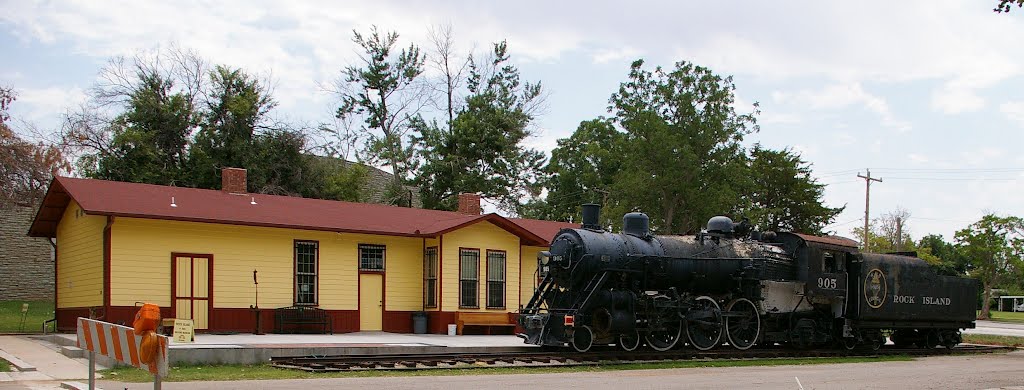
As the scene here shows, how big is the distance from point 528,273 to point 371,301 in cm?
502

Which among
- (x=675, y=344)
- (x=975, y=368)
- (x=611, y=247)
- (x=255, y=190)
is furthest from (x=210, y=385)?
(x=255, y=190)

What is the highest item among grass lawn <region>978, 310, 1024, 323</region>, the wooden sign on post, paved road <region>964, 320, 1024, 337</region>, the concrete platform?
the wooden sign on post

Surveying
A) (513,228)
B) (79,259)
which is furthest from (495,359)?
(79,259)

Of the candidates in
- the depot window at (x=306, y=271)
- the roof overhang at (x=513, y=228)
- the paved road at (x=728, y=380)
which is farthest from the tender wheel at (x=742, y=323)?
the depot window at (x=306, y=271)

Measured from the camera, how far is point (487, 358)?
17.3 meters

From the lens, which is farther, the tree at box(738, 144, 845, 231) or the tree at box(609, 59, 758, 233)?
the tree at box(738, 144, 845, 231)

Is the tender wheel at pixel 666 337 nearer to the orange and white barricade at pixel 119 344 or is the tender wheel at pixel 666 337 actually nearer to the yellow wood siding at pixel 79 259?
the orange and white barricade at pixel 119 344

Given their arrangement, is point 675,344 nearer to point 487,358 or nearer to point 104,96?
point 487,358

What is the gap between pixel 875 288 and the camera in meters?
22.3

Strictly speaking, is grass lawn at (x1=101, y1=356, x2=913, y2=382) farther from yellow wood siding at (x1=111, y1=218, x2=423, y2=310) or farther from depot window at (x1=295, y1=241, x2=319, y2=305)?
depot window at (x1=295, y1=241, x2=319, y2=305)

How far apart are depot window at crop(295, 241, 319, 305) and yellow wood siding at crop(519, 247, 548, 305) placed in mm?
6187

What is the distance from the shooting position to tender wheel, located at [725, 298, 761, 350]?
20688mm

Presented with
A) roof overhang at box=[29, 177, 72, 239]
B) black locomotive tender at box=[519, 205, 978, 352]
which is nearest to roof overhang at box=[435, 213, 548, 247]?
black locomotive tender at box=[519, 205, 978, 352]

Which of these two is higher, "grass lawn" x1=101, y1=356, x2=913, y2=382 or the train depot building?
the train depot building
